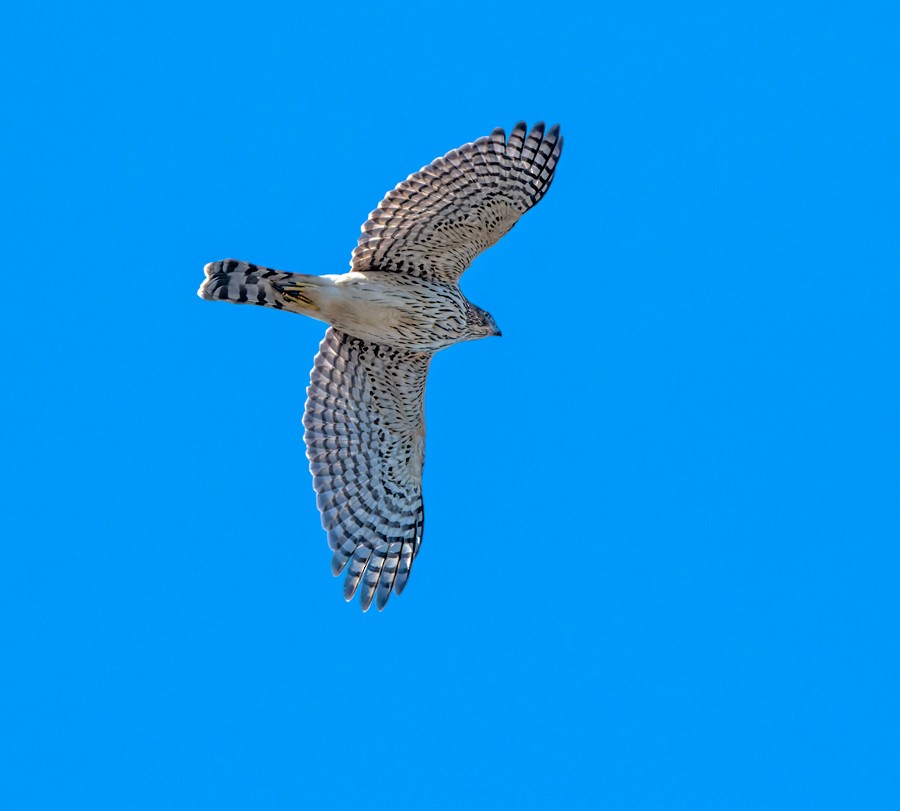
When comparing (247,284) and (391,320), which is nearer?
(247,284)

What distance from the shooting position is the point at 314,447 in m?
14.5

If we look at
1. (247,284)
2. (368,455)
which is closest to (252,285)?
(247,284)

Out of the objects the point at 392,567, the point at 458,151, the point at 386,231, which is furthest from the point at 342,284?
the point at 392,567

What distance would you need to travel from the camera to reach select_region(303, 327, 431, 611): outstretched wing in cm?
1434

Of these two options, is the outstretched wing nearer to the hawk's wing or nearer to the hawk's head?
the hawk's head

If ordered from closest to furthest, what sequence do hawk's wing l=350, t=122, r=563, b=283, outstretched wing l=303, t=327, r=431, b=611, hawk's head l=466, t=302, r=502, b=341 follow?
hawk's wing l=350, t=122, r=563, b=283 → hawk's head l=466, t=302, r=502, b=341 → outstretched wing l=303, t=327, r=431, b=611

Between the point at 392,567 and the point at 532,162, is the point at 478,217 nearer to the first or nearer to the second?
the point at 532,162

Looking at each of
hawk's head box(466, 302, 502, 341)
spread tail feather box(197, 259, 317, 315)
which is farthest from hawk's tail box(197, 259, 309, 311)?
hawk's head box(466, 302, 502, 341)

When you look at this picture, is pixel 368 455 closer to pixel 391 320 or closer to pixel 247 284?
Answer: pixel 391 320

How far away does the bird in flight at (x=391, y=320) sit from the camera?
43.8 feet

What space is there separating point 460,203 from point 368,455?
8.45 feet

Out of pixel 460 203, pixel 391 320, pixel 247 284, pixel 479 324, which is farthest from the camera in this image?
pixel 479 324

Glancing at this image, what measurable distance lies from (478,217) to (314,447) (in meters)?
2.52

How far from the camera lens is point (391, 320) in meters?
13.7
